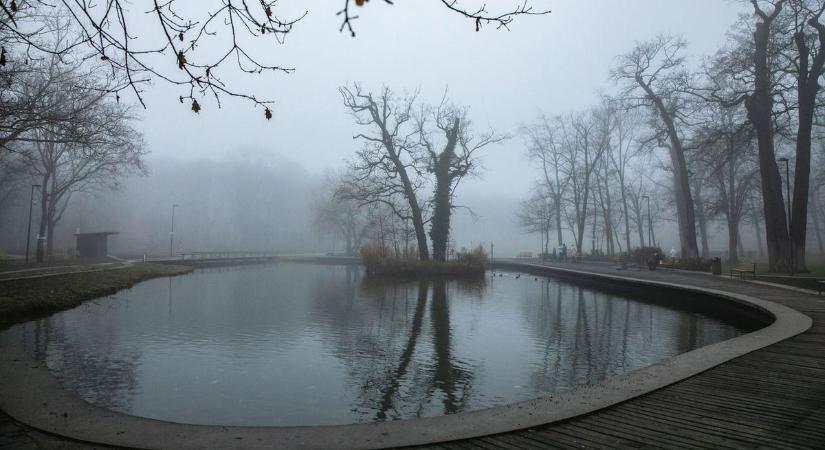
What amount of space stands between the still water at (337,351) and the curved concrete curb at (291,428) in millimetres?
995

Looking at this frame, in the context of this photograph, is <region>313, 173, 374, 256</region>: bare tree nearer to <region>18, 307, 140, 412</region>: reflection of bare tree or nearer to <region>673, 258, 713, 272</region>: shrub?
<region>673, 258, 713, 272</region>: shrub

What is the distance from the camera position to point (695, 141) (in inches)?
1025

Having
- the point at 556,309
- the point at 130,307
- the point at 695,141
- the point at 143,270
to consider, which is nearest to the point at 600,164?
the point at 695,141

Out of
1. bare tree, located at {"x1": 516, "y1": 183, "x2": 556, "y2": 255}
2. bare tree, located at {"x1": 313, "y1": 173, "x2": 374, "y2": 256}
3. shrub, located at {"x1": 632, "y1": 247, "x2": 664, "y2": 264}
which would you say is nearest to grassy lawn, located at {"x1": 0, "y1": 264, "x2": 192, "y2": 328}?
shrub, located at {"x1": 632, "y1": 247, "x2": 664, "y2": 264}

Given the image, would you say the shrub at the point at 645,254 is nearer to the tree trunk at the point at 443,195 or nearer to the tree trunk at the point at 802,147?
the tree trunk at the point at 802,147

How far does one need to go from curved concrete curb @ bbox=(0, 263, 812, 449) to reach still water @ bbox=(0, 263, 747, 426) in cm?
100

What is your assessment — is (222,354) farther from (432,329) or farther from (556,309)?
(556,309)

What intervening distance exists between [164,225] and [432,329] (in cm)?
7202

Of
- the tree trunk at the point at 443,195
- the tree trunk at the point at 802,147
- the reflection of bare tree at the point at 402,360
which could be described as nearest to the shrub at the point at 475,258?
the tree trunk at the point at 443,195

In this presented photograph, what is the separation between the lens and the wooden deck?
387 cm

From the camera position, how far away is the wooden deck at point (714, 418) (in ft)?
12.7

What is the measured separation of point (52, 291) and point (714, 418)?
16859 mm

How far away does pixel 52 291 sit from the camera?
49.1 feet

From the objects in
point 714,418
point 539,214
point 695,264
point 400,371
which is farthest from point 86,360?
point 539,214
